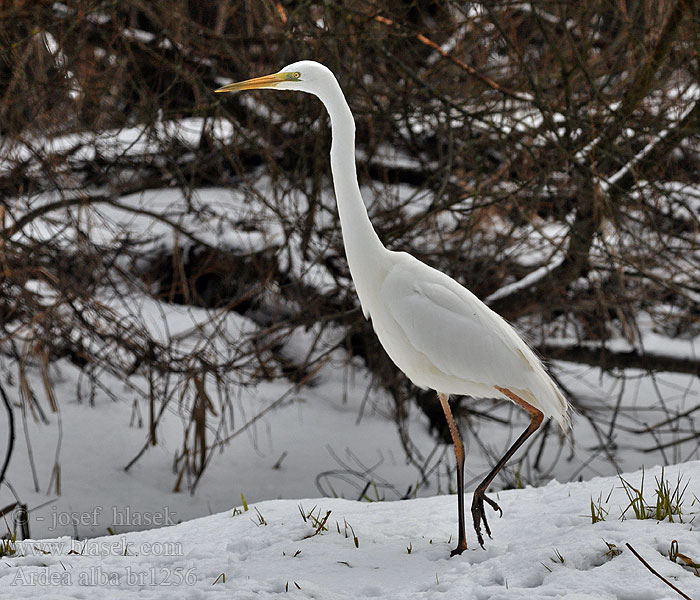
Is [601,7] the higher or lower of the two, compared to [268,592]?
higher

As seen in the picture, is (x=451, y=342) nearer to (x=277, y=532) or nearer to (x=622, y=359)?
(x=277, y=532)

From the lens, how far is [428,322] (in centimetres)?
274

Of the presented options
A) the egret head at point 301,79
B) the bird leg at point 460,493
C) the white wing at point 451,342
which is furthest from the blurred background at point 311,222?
the bird leg at point 460,493

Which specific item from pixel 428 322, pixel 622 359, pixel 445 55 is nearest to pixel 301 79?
pixel 428 322

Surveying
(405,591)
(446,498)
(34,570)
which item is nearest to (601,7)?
(446,498)

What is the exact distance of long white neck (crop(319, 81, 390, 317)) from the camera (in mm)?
2850

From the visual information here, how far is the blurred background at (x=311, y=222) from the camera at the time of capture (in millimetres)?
4559

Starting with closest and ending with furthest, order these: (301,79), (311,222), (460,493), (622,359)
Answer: (460,493) < (301,79) < (311,222) < (622,359)

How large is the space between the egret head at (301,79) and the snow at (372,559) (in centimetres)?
155

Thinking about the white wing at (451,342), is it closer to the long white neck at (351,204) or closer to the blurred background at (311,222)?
the long white neck at (351,204)

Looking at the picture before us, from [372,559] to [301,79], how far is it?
1694mm

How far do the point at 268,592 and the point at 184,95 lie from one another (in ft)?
16.6

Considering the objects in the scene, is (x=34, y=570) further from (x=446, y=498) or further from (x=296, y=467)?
(x=296, y=467)

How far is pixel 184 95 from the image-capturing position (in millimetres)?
6500
